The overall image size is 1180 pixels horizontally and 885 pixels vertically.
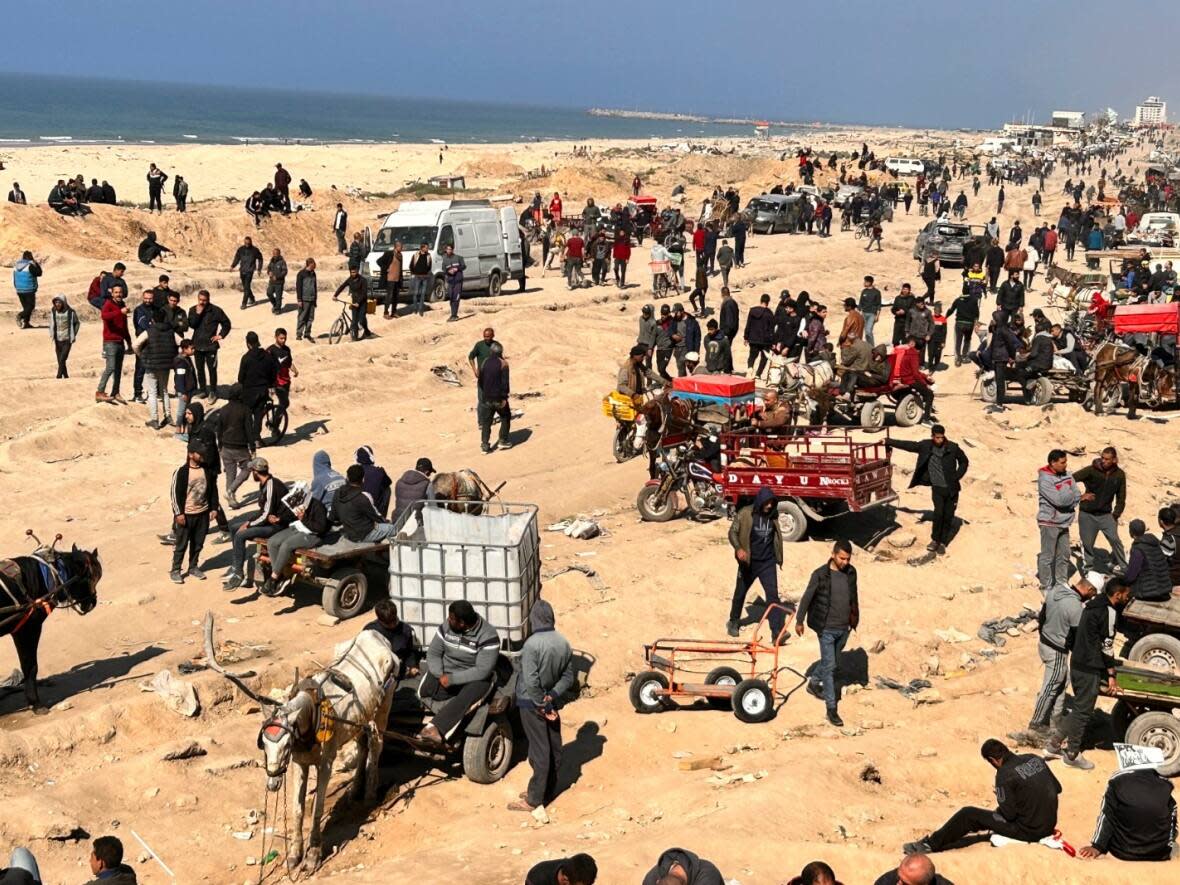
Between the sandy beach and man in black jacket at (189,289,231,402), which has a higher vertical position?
man in black jacket at (189,289,231,402)

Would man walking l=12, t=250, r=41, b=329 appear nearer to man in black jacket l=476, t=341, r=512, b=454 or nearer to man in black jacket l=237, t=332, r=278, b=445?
man in black jacket l=237, t=332, r=278, b=445

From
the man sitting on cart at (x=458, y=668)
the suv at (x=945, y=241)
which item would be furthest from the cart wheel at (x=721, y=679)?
the suv at (x=945, y=241)

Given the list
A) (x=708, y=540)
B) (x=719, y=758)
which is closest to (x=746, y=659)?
(x=719, y=758)

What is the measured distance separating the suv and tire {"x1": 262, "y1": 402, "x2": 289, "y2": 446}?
78.7ft

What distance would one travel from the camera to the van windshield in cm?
2818

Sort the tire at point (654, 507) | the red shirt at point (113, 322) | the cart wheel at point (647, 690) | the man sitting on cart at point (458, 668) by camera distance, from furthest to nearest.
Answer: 1. the red shirt at point (113, 322)
2. the tire at point (654, 507)
3. the cart wheel at point (647, 690)
4. the man sitting on cart at point (458, 668)

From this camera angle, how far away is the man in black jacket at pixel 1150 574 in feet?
37.9

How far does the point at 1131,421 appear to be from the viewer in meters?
21.2

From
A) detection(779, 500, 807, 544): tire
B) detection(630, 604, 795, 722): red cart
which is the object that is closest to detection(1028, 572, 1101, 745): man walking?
detection(630, 604, 795, 722): red cart

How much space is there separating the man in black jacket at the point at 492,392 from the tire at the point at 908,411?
5.79 m

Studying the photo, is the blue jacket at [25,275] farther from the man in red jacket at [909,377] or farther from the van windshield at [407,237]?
the man in red jacket at [909,377]

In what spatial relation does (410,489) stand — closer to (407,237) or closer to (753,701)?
(753,701)

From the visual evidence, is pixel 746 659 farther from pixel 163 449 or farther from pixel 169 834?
pixel 163 449

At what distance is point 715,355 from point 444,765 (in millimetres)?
11221
